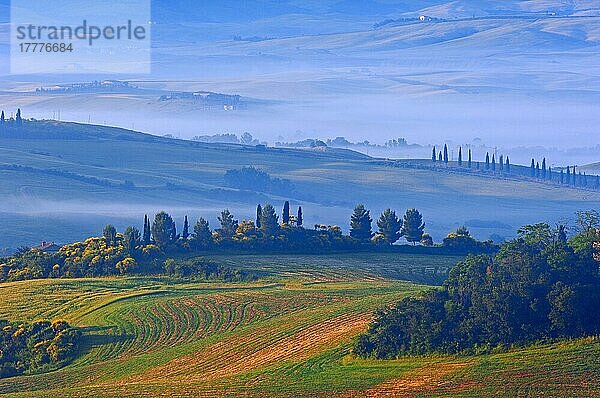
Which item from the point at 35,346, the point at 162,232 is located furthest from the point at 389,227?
the point at 35,346

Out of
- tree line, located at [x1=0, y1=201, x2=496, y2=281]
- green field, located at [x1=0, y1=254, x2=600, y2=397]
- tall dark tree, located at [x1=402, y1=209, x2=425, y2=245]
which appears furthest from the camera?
tall dark tree, located at [x1=402, y1=209, x2=425, y2=245]

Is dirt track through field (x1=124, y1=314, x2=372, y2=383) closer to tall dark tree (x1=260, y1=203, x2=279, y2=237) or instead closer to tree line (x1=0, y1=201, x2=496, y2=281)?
tree line (x1=0, y1=201, x2=496, y2=281)

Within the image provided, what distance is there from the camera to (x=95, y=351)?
6406cm

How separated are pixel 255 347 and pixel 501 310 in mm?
11488

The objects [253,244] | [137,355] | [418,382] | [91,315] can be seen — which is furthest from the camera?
[253,244]

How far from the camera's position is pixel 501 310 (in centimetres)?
5553

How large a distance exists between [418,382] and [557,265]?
10568 mm

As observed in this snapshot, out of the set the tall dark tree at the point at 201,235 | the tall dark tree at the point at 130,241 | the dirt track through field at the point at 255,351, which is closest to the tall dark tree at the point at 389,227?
the tall dark tree at the point at 201,235

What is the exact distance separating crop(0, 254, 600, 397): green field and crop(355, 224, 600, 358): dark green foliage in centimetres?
102

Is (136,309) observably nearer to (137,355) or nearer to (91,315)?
(91,315)

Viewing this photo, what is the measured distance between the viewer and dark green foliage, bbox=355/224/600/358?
54.7 meters

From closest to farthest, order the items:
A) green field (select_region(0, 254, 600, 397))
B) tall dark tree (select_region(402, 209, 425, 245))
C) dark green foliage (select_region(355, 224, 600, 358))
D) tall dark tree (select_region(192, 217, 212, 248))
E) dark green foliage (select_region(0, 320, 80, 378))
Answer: green field (select_region(0, 254, 600, 397)) → dark green foliage (select_region(355, 224, 600, 358)) → dark green foliage (select_region(0, 320, 80, 378)) → tall dark tree (select_region(192, 217, 212, 248)) → tall dark tree (select_region(402, 209, 425, 245))

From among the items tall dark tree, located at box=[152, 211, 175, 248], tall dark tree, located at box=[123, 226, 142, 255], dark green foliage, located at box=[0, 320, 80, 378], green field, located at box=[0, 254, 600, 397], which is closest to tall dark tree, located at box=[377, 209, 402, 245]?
green field, located at box=[0, 254, 600, 397]

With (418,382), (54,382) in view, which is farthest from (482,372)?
(54,382)
